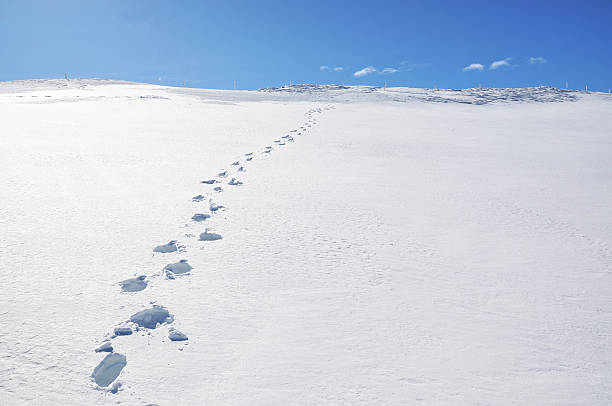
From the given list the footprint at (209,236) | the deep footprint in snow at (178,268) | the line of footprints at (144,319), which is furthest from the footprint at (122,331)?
the footprint at (209,236)

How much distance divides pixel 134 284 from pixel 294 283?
40.1 inches

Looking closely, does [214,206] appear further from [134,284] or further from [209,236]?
[134,284]

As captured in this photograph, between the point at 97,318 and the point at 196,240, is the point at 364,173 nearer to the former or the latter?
the point at 196,240

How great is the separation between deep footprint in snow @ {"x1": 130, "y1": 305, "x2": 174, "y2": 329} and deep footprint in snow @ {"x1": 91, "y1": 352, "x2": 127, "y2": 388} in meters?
0.27

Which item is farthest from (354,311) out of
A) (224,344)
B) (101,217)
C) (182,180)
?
(182,180)

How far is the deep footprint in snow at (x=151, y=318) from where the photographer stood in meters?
2.37

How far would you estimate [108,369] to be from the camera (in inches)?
79.7

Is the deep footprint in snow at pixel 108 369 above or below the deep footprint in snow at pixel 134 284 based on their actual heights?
below

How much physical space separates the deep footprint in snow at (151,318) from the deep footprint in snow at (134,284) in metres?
0.32

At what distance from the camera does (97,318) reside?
2.39 metres

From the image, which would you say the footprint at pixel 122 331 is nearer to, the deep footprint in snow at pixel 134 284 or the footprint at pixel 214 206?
the deep footprint in snow at pixel 134 284

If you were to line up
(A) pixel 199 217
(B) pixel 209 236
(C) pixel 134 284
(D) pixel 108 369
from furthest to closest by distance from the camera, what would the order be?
(A) pixel 199 217 < (B) pixel 209 236 < (C) pixel 134 284 < (D) pixel 108 369

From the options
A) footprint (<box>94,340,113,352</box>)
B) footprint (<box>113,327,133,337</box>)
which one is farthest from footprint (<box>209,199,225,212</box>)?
footprint (<box>94,340,113,352</box>)

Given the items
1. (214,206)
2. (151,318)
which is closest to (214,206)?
(214,206)
